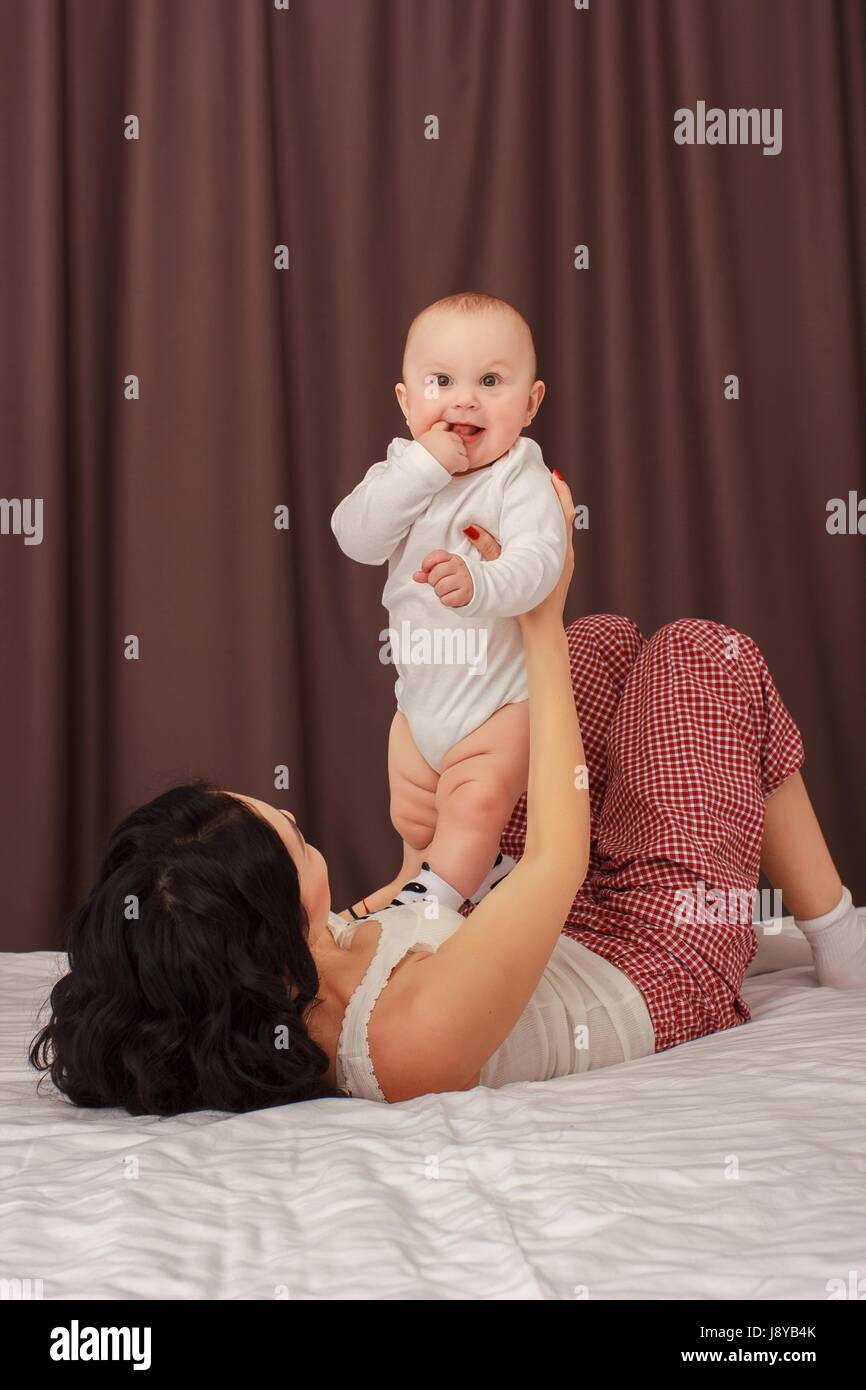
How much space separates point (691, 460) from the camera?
2.79 m

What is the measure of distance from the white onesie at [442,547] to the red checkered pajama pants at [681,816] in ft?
0.51

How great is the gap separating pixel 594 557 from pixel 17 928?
1.41 m

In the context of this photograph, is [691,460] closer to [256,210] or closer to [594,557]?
[594,557]

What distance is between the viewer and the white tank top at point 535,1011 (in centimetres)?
104

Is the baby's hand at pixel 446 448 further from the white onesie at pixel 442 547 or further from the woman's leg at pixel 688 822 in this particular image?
the woman's leg at pixel 688 822

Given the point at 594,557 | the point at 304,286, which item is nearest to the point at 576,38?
the point at 304,286

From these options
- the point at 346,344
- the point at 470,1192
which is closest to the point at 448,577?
the point at 470,1192

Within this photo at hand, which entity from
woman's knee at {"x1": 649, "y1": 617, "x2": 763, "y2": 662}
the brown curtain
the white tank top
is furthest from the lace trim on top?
the brown curtain

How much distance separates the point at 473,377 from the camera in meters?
1.43

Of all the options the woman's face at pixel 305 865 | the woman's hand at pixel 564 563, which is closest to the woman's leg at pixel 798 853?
the woman's hand at pixel 564 563

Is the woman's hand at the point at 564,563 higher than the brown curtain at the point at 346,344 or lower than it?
lower

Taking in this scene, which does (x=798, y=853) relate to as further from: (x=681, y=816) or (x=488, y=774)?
(x=488, y=774)

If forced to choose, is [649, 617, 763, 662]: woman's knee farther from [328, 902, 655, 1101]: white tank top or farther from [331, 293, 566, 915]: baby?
[328, 902, 655, 1101]: white tank top

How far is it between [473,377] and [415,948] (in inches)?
26.4
